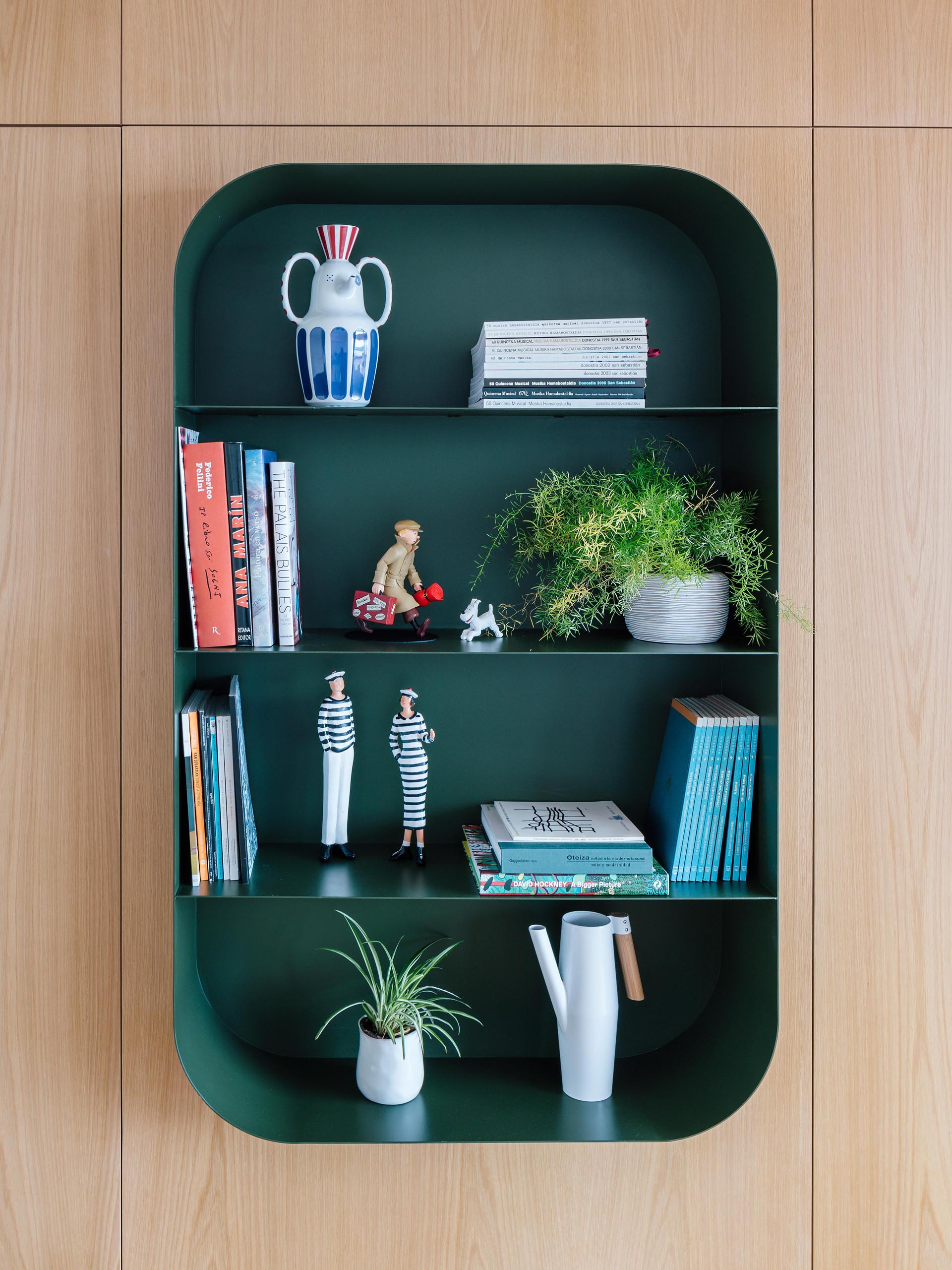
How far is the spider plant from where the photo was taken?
159 centimetres

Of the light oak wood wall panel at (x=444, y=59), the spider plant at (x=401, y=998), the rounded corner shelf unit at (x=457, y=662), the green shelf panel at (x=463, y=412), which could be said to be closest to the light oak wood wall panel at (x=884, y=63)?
the light oak wood wall panel at (x=444, y=59)

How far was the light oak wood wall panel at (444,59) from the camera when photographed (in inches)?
63.7

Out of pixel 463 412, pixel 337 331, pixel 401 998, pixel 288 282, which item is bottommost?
pixel 401 998

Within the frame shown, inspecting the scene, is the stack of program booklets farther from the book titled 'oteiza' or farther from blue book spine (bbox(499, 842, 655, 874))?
blue book spine (bbox(499, 842, 655, 874))

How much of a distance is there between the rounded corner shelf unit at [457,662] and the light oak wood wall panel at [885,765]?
0.20 meters

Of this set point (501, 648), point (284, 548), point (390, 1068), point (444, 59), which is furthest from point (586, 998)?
point (444, 59)

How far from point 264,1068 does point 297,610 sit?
88 cm

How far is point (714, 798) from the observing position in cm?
157

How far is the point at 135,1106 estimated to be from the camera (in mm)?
1666

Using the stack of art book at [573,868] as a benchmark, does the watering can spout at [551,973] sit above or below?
below

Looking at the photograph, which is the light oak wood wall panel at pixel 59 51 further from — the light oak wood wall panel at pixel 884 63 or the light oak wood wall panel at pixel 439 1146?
the light oak wood wall panel at pixel 884 63

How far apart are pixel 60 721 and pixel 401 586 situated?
69 centimetres

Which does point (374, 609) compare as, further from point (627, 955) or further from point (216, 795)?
point (627, 955)

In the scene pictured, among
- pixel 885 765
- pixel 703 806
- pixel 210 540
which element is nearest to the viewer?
pixel 210 540
